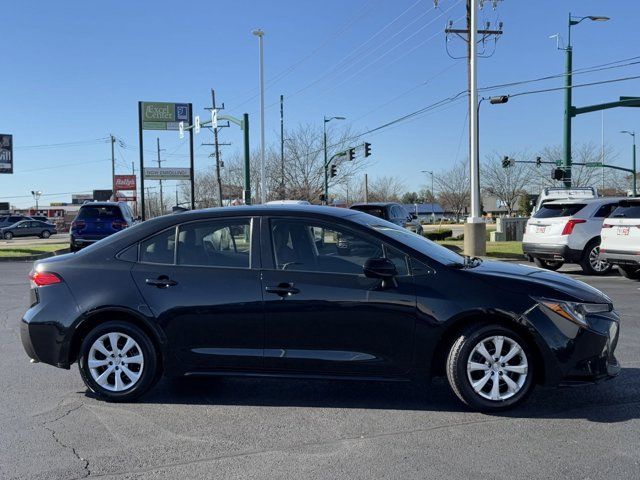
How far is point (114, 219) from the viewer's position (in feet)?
63.7

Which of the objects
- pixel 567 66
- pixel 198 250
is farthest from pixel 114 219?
pixel 567 66

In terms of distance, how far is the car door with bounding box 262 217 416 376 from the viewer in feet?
15.5

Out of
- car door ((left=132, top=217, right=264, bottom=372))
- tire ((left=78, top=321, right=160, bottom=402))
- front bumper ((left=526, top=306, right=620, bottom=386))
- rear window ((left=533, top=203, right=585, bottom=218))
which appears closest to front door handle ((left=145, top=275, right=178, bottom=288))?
car door ((left=132, top=217, right=264, bottom=372))

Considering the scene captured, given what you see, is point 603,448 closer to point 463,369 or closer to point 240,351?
point 463,369

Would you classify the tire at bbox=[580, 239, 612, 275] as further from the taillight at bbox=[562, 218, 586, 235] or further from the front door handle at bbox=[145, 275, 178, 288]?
the front door handle at bbox=[145, 275, 178, 288]

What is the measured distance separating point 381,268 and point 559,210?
36.2ft

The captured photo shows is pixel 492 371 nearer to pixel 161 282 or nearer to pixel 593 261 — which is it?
pixel 161 282

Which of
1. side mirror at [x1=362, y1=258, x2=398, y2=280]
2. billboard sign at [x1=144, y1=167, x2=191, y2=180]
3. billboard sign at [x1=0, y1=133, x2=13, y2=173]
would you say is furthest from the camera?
billboard sign at [x1=144, y1=167, x2=191, y2=180]

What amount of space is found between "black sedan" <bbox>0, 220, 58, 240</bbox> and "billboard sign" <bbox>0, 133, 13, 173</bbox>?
4204 millimetres

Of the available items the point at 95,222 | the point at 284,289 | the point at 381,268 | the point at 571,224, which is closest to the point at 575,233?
the point at 571,224

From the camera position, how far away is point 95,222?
19.2 metres

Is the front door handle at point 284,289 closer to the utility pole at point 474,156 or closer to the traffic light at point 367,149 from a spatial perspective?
the utility pole at point 474,156

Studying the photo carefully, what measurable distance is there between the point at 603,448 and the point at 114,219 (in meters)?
17.6

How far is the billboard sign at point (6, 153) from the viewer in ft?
152
